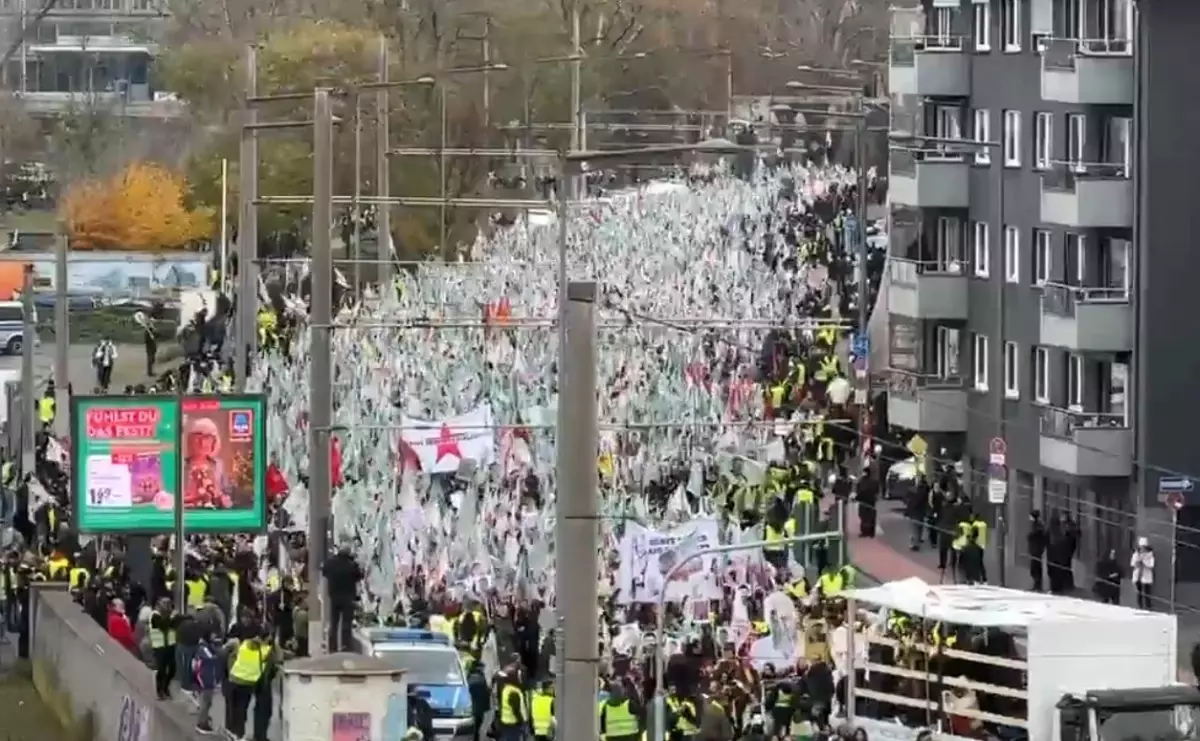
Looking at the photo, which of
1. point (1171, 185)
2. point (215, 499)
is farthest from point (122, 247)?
point (215, 499)

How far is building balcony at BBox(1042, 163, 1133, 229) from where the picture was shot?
155ft

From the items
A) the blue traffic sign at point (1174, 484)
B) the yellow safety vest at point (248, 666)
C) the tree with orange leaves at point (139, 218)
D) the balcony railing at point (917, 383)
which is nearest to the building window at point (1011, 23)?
the balcony railing at point (917, 383)

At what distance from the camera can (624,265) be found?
6256 centimetres

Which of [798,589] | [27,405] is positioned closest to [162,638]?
[798,589]

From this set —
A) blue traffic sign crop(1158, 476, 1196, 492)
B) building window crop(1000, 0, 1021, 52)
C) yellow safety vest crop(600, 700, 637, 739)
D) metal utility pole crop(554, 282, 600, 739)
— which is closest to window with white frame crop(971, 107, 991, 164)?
building window crop(1000, 0, 1021, 52)

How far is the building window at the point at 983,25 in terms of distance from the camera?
53.9 metres

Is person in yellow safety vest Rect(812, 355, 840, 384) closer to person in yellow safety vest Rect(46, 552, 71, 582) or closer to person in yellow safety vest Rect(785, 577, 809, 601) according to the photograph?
person in yellow safety vest Rect(46, 552, 71, 582)

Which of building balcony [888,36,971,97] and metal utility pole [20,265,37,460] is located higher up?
building balcony [888,36,971,97]

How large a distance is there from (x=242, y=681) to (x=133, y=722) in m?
1.49

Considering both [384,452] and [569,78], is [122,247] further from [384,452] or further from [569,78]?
[384,452]

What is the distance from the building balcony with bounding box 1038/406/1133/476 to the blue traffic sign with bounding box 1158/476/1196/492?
2.52 m

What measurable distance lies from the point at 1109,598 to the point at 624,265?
21802 mm

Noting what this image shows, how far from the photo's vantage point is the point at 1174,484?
4175cm

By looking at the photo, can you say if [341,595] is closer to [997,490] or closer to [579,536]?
[997,490]
